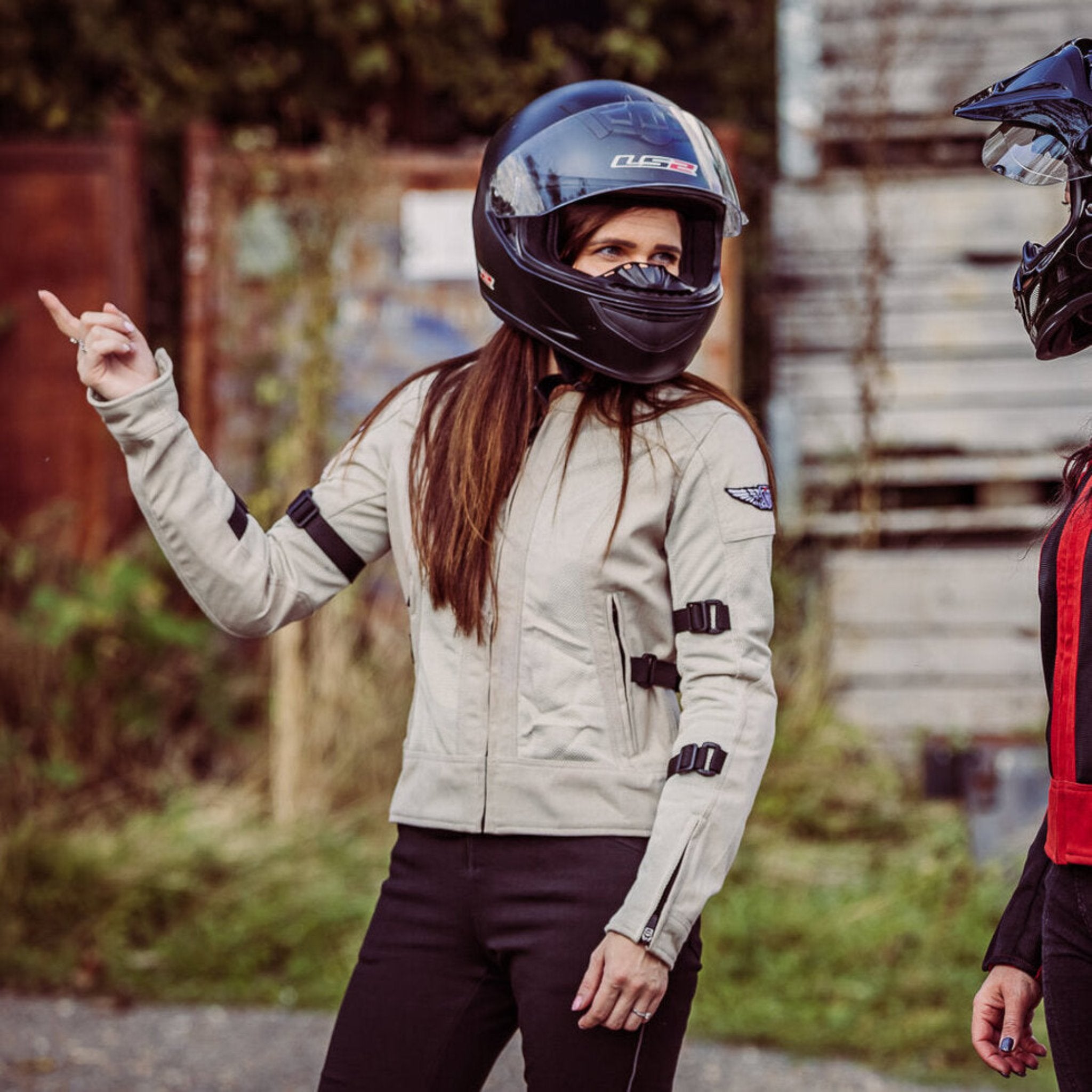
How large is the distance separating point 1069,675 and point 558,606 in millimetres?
723

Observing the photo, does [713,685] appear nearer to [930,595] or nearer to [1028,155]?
[1028,155]

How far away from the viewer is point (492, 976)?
2.36 m

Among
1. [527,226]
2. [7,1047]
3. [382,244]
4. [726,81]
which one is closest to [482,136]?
[726,81]

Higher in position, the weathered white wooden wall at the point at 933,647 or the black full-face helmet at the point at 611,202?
the black full-face helmet at the point at 611,202

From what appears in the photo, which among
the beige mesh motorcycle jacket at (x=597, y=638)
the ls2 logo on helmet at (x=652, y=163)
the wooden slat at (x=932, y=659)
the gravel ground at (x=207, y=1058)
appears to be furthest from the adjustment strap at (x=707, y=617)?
the wooden slat at (x=932, y=659)

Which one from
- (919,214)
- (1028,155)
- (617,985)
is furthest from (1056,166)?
(919,214)

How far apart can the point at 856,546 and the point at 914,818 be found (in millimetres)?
1575

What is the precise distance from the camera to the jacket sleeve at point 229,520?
2383 millimetres

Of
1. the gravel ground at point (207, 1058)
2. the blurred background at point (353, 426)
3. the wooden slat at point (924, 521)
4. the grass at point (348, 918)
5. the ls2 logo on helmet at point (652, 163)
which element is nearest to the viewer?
the ls2 logo on helmet at point (652, 163)

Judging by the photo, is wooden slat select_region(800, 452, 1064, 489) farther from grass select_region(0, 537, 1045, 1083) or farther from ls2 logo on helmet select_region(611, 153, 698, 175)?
ls2 logo on helmet select_region(611, 153, 698, 175)

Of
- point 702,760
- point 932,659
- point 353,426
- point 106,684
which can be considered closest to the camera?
point 702,760

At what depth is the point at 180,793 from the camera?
5953 millimetres

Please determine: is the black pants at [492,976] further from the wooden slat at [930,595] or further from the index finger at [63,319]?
the wooden slat at [930,595]

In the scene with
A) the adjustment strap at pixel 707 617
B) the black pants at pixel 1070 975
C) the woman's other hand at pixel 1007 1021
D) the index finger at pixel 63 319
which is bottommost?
the woman's other hand at pixel 1007 1021
